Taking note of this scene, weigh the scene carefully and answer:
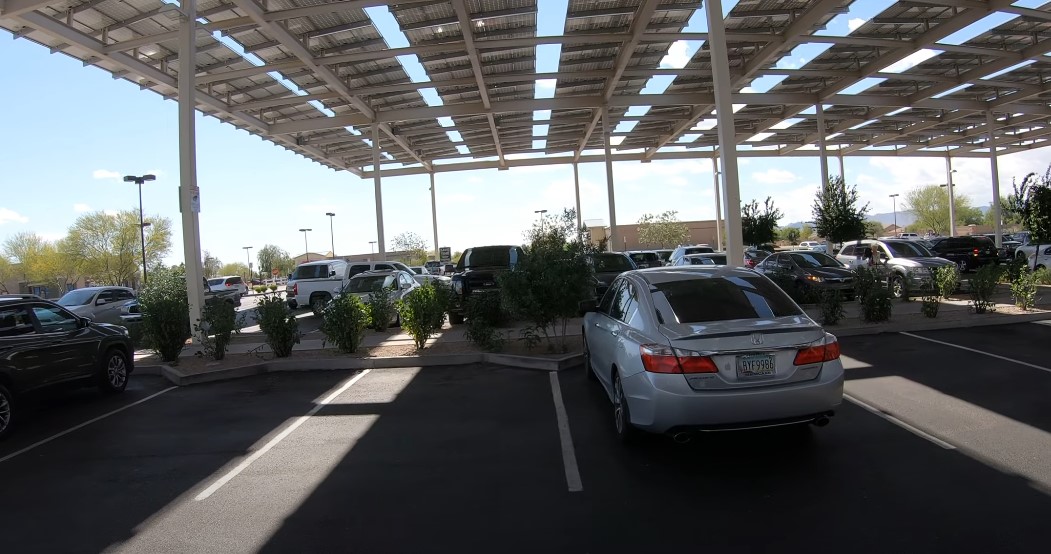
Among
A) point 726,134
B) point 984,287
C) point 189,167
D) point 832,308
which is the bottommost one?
point 832,308

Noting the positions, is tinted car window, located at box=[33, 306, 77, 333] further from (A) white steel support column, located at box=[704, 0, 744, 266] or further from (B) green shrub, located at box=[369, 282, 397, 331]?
(A) white steel support column, located at box=[704, 0, 744, 266]

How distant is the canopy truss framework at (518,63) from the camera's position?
15125mm

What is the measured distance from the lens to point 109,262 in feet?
169

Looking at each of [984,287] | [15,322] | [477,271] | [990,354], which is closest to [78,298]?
[477,271]

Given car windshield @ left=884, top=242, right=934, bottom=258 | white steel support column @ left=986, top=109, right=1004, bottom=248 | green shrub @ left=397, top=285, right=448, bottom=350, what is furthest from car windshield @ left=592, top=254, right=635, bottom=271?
white steel support column @ left=986, top=109, right=1004, bottom=248

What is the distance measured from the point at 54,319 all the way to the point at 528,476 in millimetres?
7325

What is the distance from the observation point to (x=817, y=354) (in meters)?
→ 4.79

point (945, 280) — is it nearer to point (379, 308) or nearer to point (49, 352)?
point (379, 308)

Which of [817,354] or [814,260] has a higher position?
[814,260]

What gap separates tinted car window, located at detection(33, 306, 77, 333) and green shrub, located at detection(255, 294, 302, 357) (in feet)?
9.28

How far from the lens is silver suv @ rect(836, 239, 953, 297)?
1480 centimetres

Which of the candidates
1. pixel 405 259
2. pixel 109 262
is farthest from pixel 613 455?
pixel 405 259

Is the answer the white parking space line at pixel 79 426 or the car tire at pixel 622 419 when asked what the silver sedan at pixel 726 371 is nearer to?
→ the car tire at pixel 622 419

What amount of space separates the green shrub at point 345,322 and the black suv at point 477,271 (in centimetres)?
264
